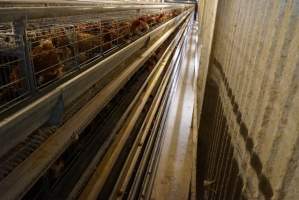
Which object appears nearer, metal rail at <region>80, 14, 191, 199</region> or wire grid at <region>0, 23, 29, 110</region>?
wire grid at <region>0, 23, 29, 110</region>

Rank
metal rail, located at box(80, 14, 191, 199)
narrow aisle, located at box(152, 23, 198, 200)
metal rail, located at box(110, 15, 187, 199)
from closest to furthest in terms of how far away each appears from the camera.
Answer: metal rail, located at box(80, 14, 191, 199)
metal rail, located at box(110, 15, 187, 199)
narrow aisle, located at box(152, 23, 198, 200)

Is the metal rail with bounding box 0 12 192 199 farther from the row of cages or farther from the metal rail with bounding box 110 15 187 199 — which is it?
the metal rail with bounding box 110 15 187 199

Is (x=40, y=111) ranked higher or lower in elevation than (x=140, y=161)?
higher

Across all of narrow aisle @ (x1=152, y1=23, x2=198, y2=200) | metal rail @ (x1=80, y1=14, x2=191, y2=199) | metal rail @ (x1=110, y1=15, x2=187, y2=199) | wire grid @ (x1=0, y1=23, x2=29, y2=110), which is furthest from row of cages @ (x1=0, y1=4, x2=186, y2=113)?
narrow aisle @ (x1=152, y1=23, x2=198, y2=200)

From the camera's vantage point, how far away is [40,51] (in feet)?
3.42

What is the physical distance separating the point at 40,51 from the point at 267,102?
2.81ft

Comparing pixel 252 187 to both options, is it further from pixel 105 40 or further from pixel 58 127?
pixel 105 40

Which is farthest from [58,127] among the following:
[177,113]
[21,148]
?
[177,113]

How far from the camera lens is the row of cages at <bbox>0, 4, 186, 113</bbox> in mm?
664

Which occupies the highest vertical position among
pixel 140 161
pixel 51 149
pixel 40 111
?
pixel 40 111

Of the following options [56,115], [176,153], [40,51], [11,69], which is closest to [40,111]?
[56,115]

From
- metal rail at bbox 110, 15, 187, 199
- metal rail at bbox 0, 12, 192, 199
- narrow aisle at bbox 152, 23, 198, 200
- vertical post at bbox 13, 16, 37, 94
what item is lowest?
narrow aisle at bbox 152, 23, 198, 200

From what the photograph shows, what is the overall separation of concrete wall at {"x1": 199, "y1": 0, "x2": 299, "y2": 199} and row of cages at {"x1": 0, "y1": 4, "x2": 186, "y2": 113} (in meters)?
0.67

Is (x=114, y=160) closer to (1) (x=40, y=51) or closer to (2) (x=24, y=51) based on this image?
(1) (x=40, y=51)
